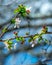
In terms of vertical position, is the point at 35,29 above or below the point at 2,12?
below

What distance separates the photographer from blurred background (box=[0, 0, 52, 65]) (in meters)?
2.48

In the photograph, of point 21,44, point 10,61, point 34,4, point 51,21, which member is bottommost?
point 10,61

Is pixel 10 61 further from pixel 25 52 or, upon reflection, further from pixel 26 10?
pixel 26 10

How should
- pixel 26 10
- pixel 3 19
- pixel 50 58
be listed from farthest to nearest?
pixel 3 19
pixel 50 58
pixel 26 10

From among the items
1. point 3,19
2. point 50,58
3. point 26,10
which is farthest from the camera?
point 3,19

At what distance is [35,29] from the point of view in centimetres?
254

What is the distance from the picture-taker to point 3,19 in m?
2.62

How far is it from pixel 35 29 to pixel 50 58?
0.36 meters

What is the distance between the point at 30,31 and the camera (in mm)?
2543

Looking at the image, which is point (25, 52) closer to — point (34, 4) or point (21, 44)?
point (21, 44)

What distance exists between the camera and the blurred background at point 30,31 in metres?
2.48

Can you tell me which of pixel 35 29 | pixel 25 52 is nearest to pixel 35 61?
pixel 25 52

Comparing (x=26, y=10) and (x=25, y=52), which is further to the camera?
(x=25, y=52)

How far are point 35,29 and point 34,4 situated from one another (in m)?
0.28
